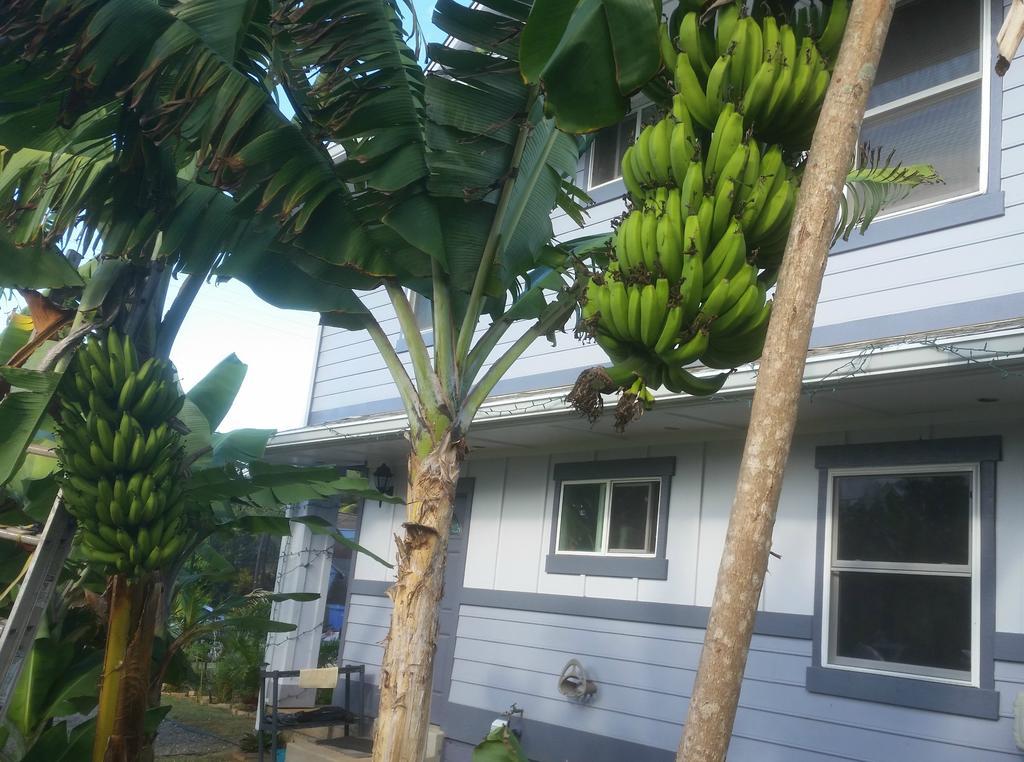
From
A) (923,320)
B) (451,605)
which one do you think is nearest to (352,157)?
(923,320)

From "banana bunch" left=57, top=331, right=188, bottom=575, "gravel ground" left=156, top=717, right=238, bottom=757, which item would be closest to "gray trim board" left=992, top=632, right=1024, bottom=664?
"banana bunch" left=57, top=331, right=188, bottom=575

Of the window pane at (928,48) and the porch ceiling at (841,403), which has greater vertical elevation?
the window pane at (928,48)

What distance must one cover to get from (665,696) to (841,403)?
2800 mm

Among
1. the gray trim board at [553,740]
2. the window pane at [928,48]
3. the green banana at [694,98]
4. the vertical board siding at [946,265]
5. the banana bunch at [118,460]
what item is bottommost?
the gray trim board at [553,740]

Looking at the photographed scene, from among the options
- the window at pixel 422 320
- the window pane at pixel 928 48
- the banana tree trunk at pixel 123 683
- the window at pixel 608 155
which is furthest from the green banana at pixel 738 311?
the window at pixel 422 320

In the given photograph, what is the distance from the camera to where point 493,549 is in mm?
9180

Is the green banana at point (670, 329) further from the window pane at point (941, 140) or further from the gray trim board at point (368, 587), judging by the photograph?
the gray trim board at point (368, 587)

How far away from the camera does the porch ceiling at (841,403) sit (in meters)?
5.00

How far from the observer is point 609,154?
30.2 feet

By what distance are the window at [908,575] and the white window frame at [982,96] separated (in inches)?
66.8

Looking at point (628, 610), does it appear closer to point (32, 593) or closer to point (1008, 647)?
point (1008, 647)

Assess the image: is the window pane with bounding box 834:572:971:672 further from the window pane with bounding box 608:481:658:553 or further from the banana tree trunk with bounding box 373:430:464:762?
the banana tree trunk with bounding box 373:430:464:762

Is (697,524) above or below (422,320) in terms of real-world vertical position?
below

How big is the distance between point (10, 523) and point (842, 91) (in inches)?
253
